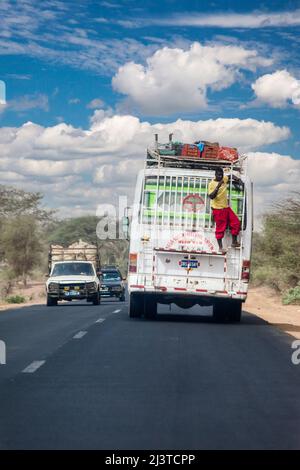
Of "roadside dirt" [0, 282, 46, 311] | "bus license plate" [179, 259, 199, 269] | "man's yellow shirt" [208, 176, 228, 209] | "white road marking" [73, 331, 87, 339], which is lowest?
"roadside dirt" [0, 282, 46, 311]

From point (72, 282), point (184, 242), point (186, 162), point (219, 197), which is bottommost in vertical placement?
point (72, 282)

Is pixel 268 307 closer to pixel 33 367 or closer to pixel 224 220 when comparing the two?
pixel 224 220

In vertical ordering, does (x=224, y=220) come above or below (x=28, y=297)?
above

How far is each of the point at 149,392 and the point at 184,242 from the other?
10797 mm

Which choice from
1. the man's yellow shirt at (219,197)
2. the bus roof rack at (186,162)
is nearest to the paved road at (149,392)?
the man's yellow shirt at (219,197)

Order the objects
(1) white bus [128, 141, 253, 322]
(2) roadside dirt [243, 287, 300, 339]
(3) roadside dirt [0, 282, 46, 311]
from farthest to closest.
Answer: (3) roadside dirt [0, 282, 46, 311]
(2) roadside dirt [243, 287, 300, 339]
(1) white bus [128, 141, 253, 322]

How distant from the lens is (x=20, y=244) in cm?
7700

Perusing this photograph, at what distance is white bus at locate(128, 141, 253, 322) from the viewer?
20.9 meters

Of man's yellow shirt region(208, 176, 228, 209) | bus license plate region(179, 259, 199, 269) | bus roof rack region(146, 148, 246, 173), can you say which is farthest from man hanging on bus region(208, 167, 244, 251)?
bus roof rack region(146, 148, 246, 173)

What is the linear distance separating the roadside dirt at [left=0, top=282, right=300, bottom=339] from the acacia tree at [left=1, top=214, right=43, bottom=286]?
2006 mm

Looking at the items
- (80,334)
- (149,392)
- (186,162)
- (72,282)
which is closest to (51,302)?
(72,282)

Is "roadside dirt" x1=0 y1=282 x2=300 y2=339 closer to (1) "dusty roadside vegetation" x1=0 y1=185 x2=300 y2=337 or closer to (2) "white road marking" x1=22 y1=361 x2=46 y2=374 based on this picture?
(1) "dusty roadside vegetation" x1=0 y1=185 x2=300 y2=337

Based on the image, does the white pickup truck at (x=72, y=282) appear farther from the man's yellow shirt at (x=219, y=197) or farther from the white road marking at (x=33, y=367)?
the white road marking at (x=33, y=367)

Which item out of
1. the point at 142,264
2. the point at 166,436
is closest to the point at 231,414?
the point at 166,436
